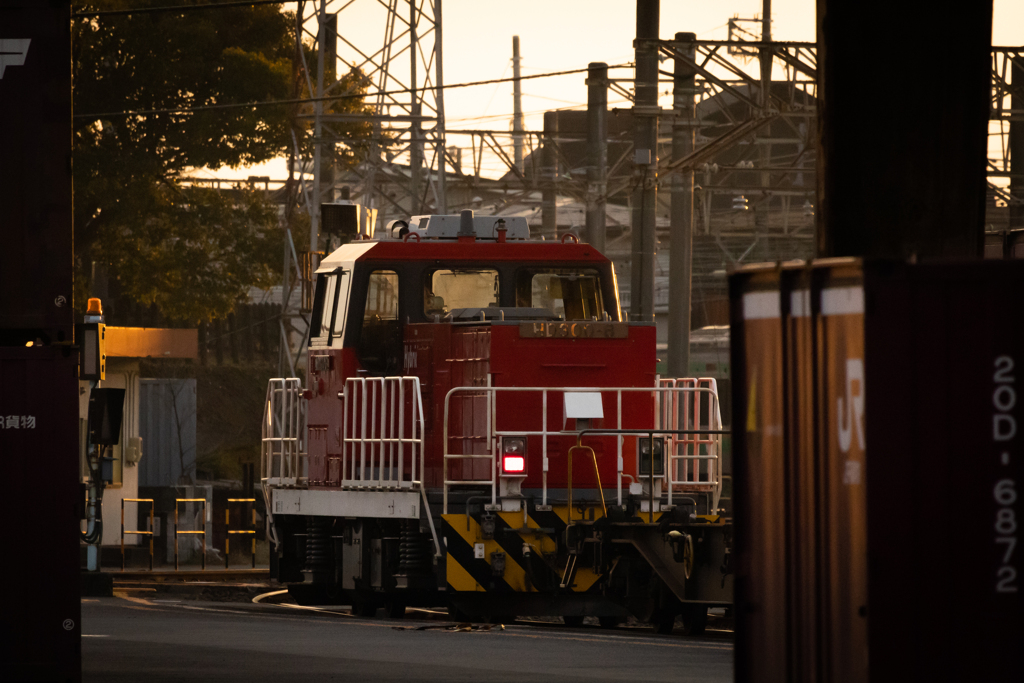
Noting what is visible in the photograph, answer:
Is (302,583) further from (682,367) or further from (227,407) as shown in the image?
(227,407)

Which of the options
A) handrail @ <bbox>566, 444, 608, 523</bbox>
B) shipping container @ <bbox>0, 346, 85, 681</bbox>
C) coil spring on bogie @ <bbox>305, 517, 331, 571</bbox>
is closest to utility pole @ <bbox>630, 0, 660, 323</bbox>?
coil spring on bogie @ <bbox>305, 517, 331, 571</bbox>

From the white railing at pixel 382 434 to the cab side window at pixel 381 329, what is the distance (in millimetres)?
199

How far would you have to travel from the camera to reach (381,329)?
15148 millimetres

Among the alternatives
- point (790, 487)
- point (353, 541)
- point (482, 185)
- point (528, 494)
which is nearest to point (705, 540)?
point (528, 494)

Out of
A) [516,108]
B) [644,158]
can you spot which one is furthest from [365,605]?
[516,108]

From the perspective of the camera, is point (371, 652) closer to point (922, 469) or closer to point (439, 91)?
point (922, 469)

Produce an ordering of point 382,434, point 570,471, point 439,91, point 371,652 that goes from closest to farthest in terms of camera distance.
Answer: point 371,652, point 570,471, point 382,434, point 439,91

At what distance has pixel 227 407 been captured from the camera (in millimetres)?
56625

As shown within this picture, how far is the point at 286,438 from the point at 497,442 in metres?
3.65

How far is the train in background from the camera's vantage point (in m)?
13.5

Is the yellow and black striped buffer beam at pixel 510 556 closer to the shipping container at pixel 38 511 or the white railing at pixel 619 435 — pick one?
the white railing at pixel 619 435

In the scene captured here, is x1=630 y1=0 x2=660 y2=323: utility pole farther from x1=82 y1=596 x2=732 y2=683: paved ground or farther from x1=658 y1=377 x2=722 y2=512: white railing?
x1=82 y1=596 x2=732 y2=683: paved ground

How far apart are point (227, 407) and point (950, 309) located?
5219 centimetres

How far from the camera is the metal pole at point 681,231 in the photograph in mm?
29641
